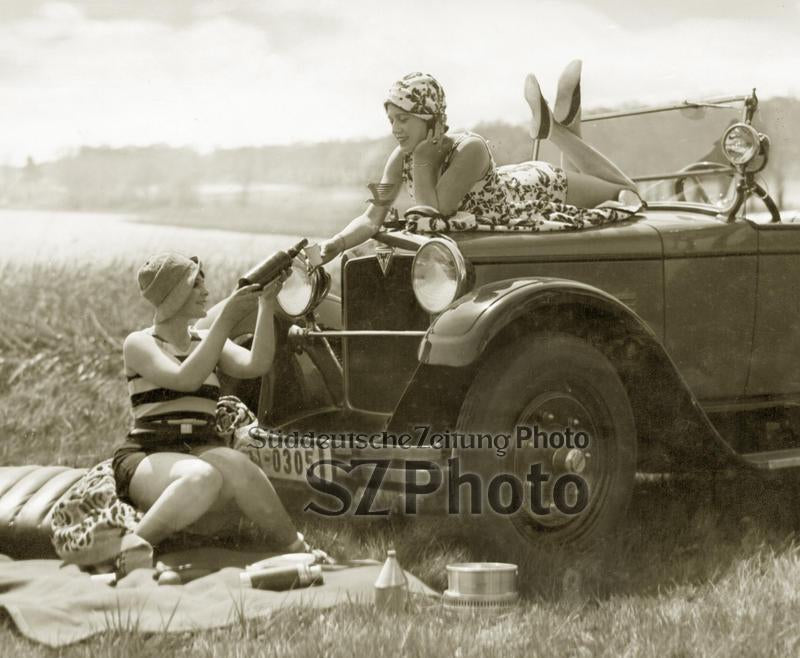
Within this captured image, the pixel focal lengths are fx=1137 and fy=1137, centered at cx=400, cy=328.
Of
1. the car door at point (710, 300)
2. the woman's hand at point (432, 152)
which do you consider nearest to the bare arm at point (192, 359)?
the woman's hand at point (432, 152)

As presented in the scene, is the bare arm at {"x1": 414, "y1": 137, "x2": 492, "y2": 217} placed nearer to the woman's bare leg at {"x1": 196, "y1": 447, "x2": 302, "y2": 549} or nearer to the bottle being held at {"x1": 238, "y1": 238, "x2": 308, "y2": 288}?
the bottle being held at {"x1": 238, "y1": 238, "x2": 308, "y2": 288}

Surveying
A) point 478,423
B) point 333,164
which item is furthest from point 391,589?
point 333,164

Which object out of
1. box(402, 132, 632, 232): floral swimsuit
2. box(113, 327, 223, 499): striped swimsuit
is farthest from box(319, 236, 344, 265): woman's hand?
box(113, 327, 223, 499): striped swimsuit

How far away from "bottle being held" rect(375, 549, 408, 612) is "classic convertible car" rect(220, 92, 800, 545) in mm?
431

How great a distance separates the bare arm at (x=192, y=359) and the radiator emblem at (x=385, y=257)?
65cm

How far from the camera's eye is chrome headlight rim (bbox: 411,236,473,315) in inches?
151

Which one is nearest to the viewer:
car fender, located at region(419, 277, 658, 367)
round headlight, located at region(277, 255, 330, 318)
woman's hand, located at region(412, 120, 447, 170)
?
car fender, located at region(419, 277, 658, 367)

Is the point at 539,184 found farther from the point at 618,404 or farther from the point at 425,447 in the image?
the point at 425,447

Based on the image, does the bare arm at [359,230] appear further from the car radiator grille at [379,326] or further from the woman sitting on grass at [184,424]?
the woman sitting on grass at [184,424]

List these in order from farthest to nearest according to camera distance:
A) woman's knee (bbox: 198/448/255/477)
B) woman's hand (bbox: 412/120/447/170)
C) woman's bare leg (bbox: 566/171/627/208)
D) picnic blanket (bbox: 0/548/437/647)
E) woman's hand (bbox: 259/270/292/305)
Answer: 1. woman's bare leg (bbox: 566/171/627/208)
2. woman's hand (bbox: 412/120/447/170)
3. woman's hand (bbox: 259/270/292/305)
4. woman's knee (bbox: 198/448/255/477)
5. picnic blanket (bbox: 0/548/437/647)

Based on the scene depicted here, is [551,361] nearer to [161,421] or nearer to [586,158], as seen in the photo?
[161,421]

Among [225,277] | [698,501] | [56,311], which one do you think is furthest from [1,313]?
[698,501]

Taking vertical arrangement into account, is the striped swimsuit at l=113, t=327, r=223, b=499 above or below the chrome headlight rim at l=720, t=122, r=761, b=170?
below

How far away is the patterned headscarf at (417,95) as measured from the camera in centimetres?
437
